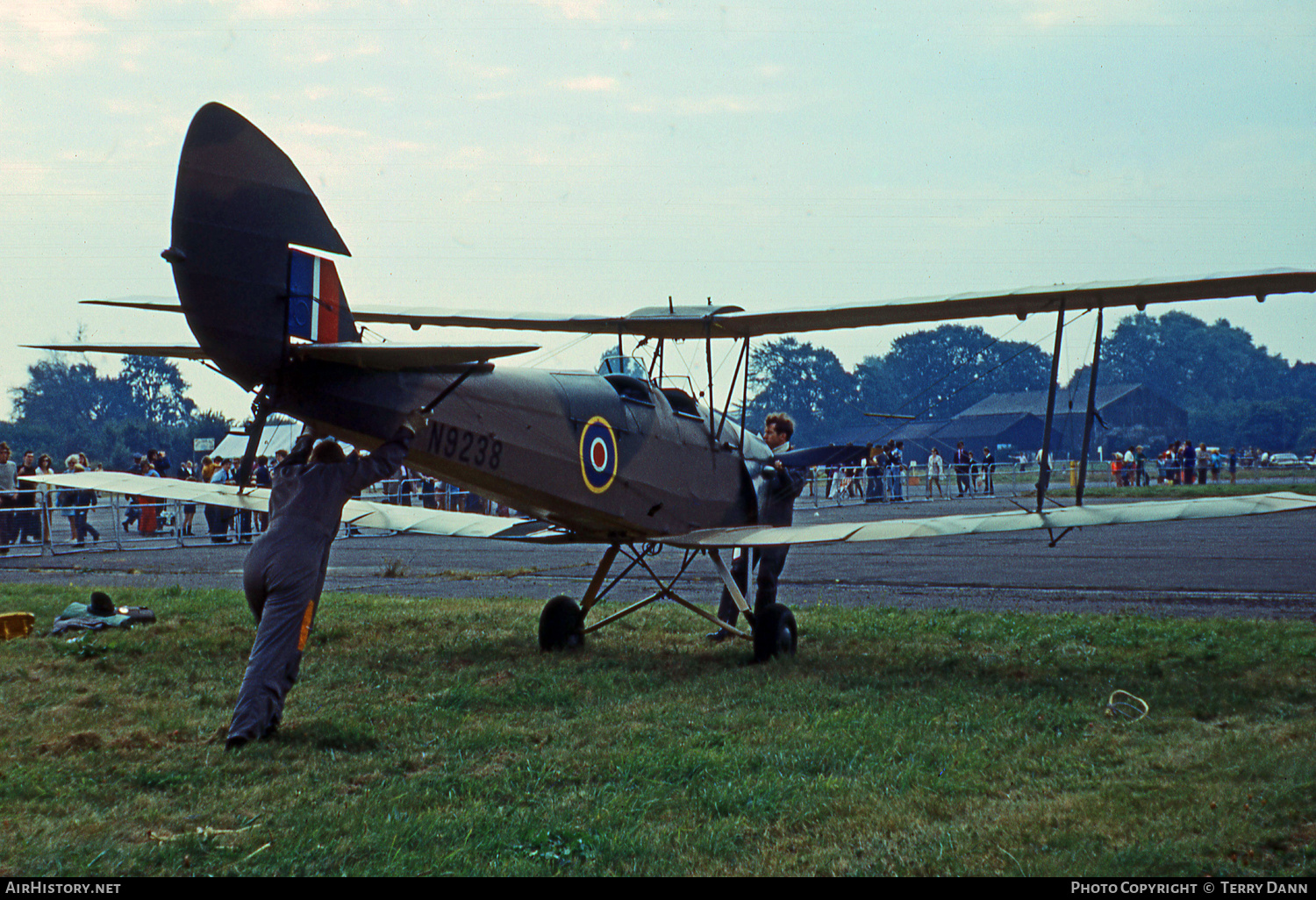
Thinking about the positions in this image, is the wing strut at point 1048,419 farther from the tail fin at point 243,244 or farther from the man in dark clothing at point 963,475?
the man in dark clothing at point 963,475

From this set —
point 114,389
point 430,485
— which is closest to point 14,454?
point 114,389

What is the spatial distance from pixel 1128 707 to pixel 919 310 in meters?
4.08

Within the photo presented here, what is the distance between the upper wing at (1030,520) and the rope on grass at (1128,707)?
4.68 ft

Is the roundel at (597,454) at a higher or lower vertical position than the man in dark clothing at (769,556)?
higher

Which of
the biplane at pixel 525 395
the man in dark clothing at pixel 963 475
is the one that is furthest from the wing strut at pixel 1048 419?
the man in dark clothing at pixel 963 475

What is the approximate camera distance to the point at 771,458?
1062 centimetres

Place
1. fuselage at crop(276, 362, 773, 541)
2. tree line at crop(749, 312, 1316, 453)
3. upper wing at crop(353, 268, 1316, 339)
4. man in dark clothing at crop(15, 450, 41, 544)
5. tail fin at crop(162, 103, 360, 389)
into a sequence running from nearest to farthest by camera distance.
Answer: tail fin at crop(162, 103, 360, 389)
fuselage at crop(276, 362, 773, 541)
upper wing at crop(353, 268, 1316, 339)
man in dark clothing at crop(15, 450, 41, 544)
tree line at crop(749, 312, 1316, 453)

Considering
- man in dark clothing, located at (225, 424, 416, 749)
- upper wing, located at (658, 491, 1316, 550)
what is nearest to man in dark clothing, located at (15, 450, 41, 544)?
man in dark clothing, located at (225, 424, 416, 749)

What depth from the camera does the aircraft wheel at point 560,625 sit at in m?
8.81

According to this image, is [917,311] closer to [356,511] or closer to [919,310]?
[919,310]

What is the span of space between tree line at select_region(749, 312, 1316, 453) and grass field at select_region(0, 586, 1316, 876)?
268 feet

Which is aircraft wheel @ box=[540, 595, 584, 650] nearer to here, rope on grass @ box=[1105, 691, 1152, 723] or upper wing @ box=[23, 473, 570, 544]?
upper wing @ box=[23, 473, 570, 544]

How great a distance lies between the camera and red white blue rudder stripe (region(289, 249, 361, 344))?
618cm

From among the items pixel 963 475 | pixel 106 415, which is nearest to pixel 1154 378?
pixel 963 475
